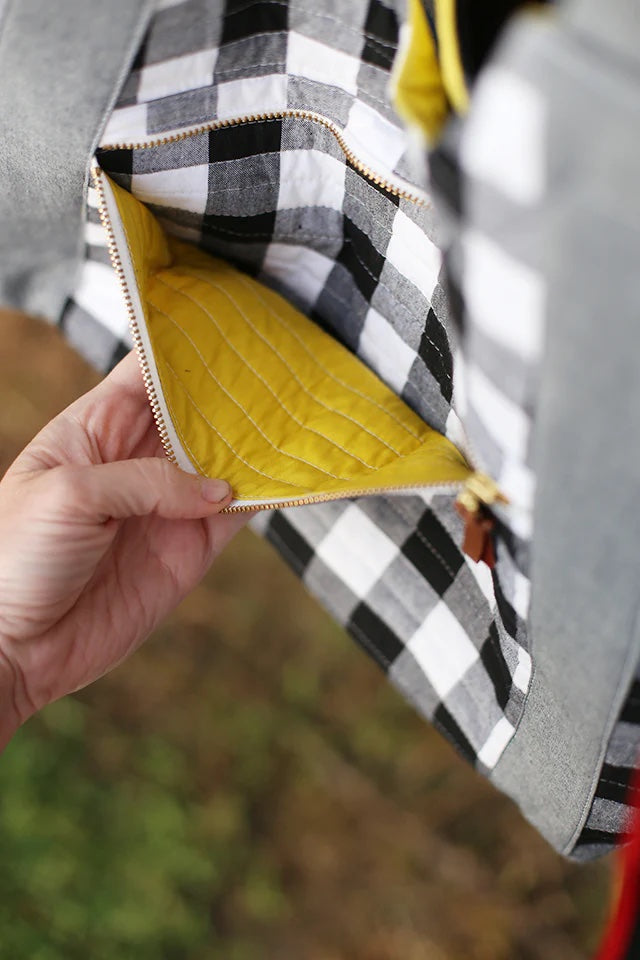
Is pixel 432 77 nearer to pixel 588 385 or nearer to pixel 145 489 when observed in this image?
pixel 588 385

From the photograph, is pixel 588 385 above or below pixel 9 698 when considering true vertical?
above

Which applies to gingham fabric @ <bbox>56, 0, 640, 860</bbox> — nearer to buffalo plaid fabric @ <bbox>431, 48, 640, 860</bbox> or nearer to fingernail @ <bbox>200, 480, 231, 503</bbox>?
buffalo plaid fabric @ <bbox>431, 48, 640, 860</bbox>

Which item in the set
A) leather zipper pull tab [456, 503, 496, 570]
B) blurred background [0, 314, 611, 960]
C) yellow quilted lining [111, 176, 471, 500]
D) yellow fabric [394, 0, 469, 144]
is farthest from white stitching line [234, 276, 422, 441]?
blurred background [0, 314, 611, 960]

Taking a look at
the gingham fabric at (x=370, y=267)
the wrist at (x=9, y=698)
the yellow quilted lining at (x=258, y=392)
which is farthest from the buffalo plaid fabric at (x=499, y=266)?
the wrist at (x=9, y=698)

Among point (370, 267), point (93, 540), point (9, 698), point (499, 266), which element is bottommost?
point (9, 698)

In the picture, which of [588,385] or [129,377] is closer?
[588,385]

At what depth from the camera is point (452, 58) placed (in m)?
0.41

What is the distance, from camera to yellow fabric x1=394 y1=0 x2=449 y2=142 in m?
0.42

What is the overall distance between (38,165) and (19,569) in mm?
295

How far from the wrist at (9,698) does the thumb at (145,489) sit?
0.16 m

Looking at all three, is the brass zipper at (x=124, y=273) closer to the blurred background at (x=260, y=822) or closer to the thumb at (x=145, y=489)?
the thumb at (x=145, y=489)

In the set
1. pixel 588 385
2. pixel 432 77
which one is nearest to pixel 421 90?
pixel 432 77

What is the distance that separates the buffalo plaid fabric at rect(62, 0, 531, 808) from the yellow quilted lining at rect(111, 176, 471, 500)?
26 mm

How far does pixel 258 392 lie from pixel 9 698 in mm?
320
